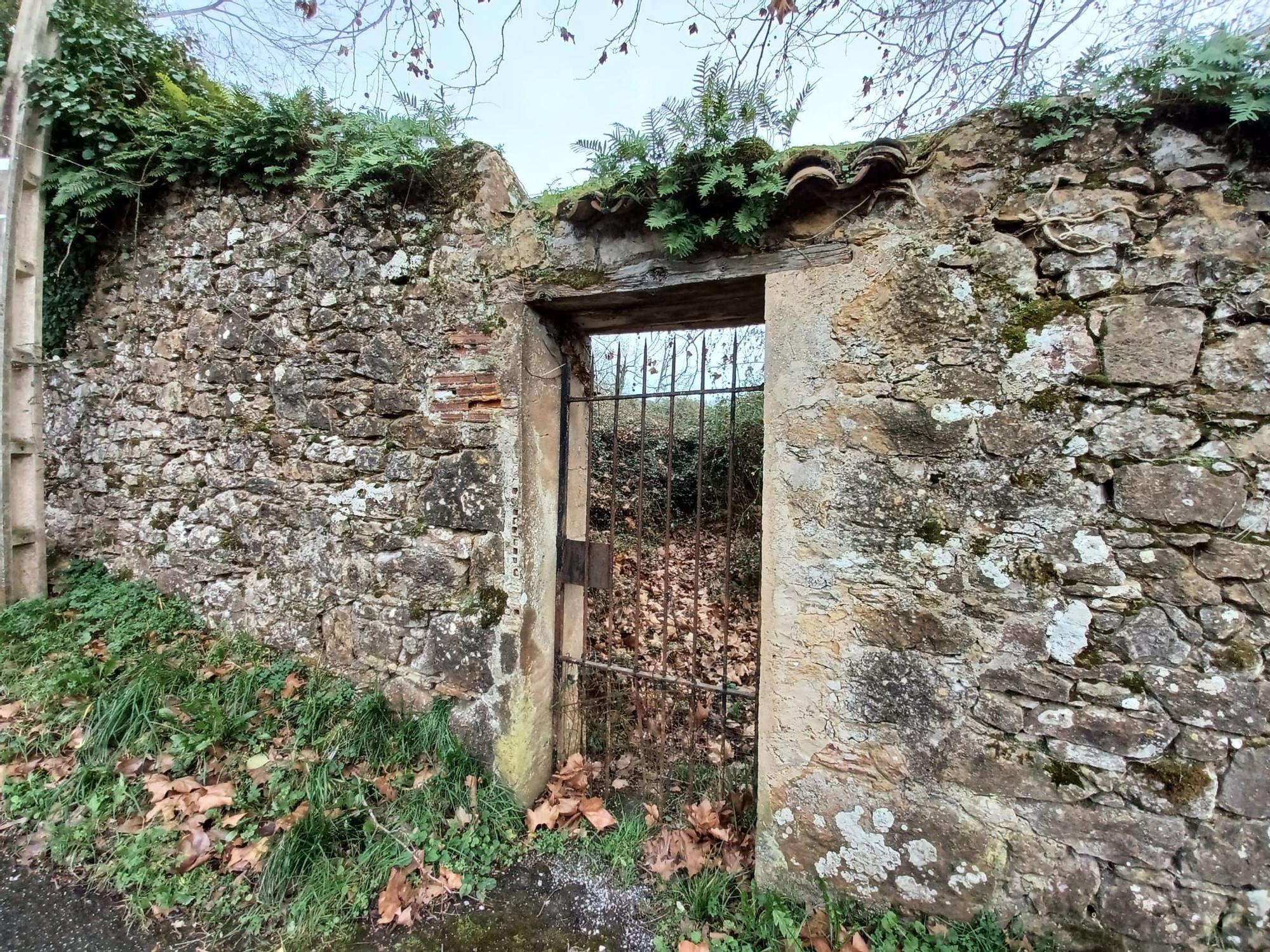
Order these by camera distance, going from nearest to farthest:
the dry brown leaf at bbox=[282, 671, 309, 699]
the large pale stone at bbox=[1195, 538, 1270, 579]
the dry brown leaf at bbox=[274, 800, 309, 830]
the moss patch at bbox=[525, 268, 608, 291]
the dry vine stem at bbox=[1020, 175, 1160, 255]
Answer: the large pale stone at bbox=[1195, 538, 1270, 579] → the dry vine stem at bbox=[1020, 175, 1160, 255] → the dry brown leaf at bbox=[274, 800, 309, 830] → the moss patch at bbox=[525, 268, 608, 291] → the dry brown leaf at bbox=[282, 671, 309, 699]

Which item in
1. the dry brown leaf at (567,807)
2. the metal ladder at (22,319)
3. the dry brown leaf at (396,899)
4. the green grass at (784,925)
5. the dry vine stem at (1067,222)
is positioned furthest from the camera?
the metal ladder at (22,319)

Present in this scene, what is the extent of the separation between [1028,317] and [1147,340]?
335 millimetres

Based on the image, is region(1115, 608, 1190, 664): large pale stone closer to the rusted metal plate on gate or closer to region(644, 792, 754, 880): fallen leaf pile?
region(644, 792, 754, 880): fallen leaf pile

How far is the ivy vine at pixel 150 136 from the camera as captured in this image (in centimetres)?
261

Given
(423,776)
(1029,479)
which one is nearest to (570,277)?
(1029,479)

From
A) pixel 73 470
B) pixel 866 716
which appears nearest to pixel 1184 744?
pixel 866 716

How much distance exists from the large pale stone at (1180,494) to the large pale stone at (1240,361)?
0.90 ft

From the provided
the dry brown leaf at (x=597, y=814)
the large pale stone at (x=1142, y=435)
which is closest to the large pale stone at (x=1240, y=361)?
→ the large pale stone at (x=1142, y=435)

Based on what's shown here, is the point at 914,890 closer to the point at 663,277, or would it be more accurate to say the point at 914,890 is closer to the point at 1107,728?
the point at 1107,728

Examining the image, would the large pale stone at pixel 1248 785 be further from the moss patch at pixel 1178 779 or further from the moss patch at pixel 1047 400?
the moss patch at pixel 1047 400

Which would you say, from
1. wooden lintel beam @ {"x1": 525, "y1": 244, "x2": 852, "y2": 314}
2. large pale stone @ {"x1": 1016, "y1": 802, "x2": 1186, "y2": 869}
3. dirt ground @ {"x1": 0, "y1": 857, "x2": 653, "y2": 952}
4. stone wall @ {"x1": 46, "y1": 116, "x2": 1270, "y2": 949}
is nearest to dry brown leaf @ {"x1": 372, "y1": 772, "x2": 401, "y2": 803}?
stone wall @ {"x1": 46, "y1": 116, "x2": 1270, "y2": 949}

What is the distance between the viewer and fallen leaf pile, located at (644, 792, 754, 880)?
7.34ft

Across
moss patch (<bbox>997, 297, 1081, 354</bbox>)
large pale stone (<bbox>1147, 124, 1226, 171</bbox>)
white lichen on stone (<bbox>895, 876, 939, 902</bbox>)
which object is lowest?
white lichen on stone (<bbox>895, 876, 939, 902</bbox>)

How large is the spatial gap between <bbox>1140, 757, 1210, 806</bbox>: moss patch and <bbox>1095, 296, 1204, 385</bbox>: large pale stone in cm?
122
